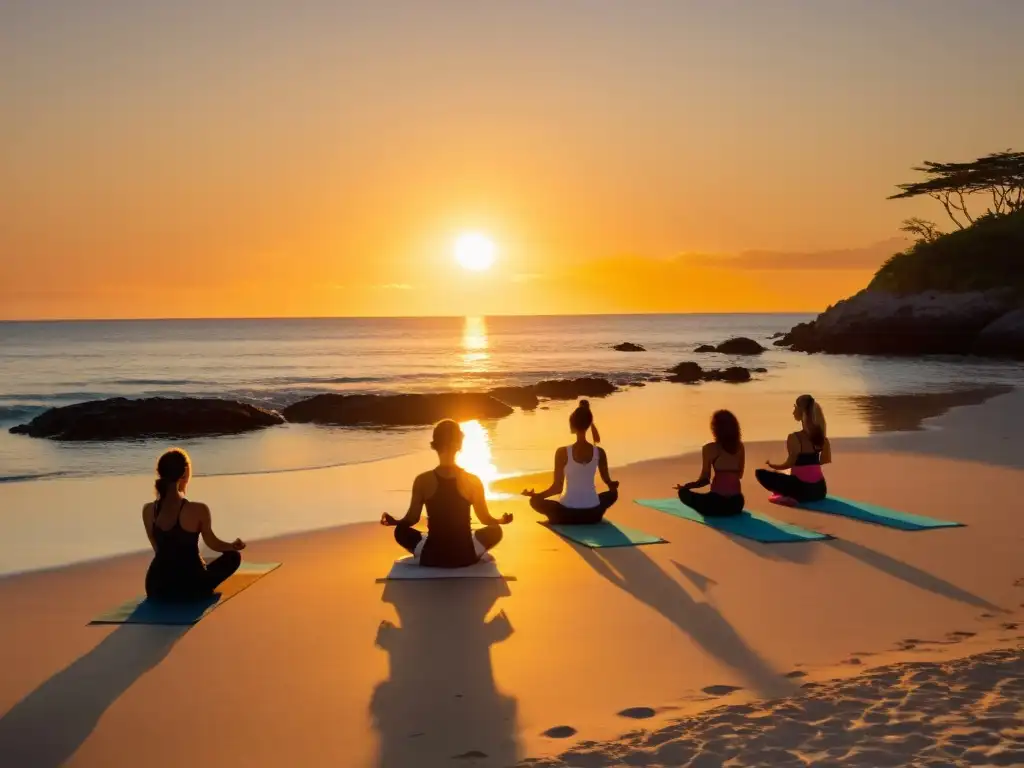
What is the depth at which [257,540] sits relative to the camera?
9.77 m

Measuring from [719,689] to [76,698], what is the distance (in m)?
3.64

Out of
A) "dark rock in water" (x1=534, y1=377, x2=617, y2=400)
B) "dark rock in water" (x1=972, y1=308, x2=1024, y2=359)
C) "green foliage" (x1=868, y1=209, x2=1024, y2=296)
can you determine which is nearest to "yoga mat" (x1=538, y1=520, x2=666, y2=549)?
"dark rock in water" (x1=534, y1=377, x2=617, y2=400)

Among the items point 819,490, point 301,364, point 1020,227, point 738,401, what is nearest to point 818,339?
point 1020,227

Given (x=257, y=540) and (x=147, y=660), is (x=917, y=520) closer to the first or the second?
(x=257, y=540)

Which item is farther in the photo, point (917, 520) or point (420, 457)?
point (420, 457)

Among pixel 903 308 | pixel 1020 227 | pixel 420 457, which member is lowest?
pixel 420 457

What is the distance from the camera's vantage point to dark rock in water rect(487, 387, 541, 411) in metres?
30.0

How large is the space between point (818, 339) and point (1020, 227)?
14.5 m

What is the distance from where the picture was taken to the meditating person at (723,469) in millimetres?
10211

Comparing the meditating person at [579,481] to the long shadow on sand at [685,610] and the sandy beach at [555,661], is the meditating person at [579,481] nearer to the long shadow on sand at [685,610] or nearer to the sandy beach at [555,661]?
the sandy beach at [555,661]

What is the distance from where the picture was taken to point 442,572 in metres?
7.98

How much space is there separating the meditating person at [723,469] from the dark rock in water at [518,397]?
62.5 feet

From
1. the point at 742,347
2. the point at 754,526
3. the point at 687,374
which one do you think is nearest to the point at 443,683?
the point at 754,526

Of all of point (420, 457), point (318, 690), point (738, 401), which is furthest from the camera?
point (738, 401)
